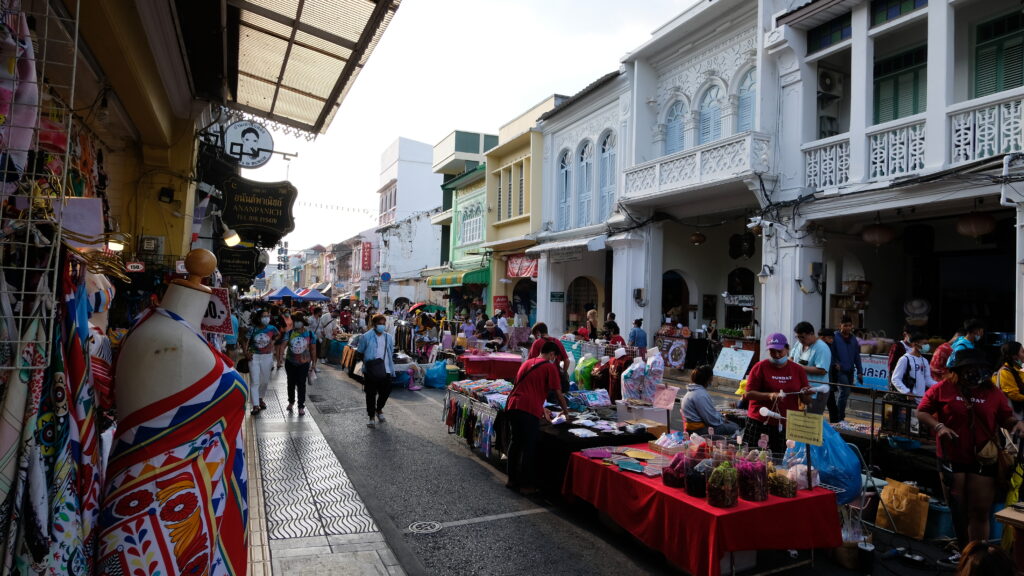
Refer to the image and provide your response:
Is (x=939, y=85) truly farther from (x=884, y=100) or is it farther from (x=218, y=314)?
(x=218, y=314)

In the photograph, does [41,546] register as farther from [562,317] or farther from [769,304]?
[562,317]

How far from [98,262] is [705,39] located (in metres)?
15.2

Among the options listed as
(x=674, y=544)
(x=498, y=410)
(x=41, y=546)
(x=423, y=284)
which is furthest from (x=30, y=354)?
(x=423, y=284)

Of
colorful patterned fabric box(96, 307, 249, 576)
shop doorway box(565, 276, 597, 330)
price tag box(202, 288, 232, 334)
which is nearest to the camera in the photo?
colorful patterned fabric box(96, 307, 249, 576)

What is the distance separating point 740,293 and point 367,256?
33.7m

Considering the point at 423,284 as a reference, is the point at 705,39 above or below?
above

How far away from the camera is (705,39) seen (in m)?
14.6

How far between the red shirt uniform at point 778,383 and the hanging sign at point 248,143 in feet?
26.7

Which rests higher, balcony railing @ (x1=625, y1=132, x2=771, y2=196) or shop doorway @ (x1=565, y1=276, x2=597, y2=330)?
balcony railing @ (x1=625, y1=132, x2=771, y2=196)

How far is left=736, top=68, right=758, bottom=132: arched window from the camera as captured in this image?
537 inches

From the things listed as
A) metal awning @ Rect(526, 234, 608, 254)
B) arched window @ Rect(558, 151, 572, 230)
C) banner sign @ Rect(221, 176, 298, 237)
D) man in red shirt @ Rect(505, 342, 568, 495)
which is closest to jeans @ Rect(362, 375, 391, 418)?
banner sign @ Rect(221, 176, 298, 237)

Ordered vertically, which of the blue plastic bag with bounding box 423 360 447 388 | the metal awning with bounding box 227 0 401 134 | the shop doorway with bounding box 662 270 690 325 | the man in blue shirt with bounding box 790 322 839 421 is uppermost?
the metal awning with bounding box 227 0 401 134

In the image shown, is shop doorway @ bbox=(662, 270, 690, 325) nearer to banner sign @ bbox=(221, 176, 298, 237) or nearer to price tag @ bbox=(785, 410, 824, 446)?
banner sign @ bbox=(221, 176, 298, 237)

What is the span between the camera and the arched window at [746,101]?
13.6 metres
